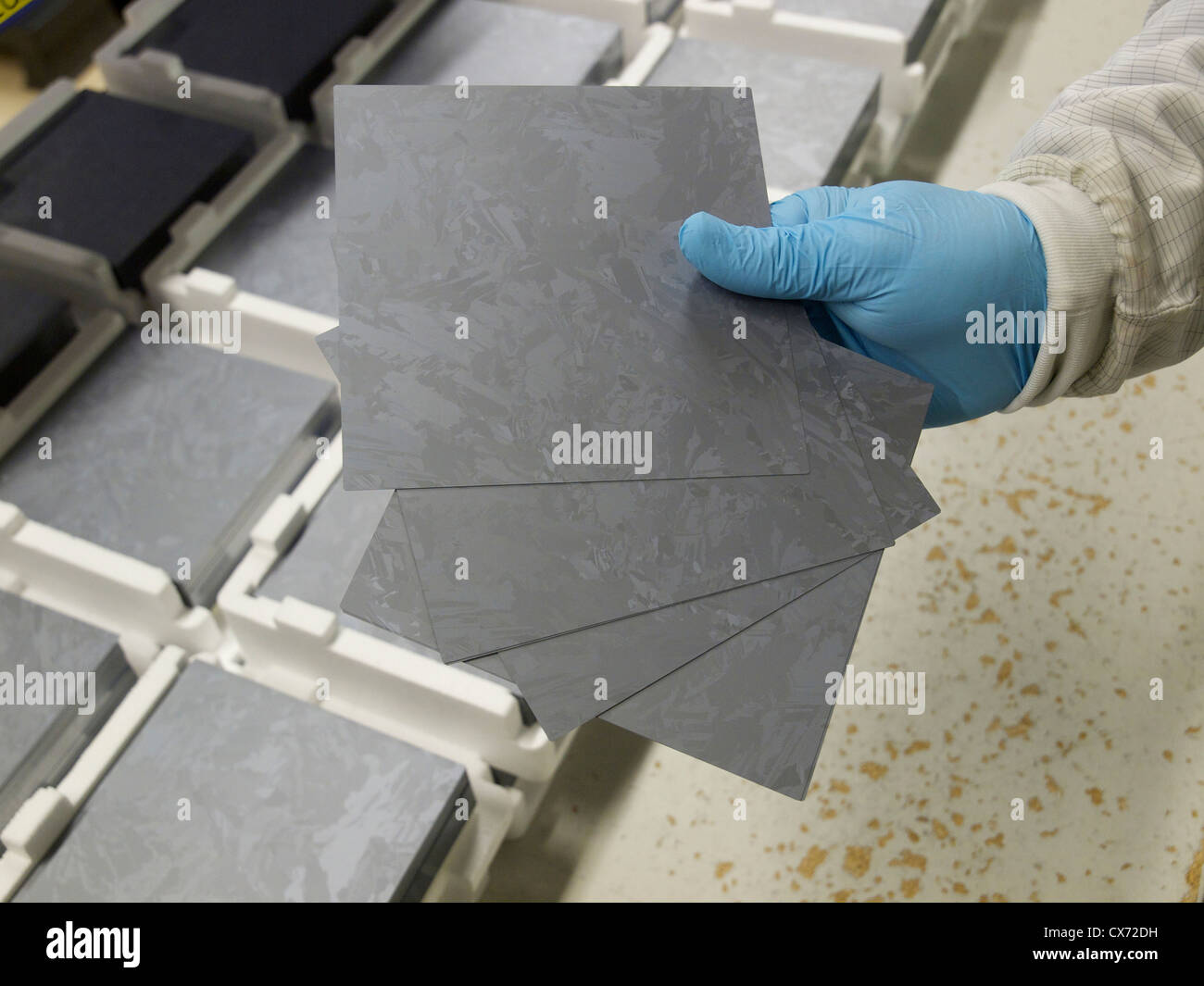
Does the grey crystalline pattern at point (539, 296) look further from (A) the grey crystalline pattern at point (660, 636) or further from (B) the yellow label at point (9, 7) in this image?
(B) the yellow label at point (9, 7)

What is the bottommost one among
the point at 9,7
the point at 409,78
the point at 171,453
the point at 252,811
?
the point at 252,811

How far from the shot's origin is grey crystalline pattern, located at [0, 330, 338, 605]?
173 cm

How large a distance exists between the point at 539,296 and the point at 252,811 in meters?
0.84

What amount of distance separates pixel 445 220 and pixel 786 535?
1.57 feet

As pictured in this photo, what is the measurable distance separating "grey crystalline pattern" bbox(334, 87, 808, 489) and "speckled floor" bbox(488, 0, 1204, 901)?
91 cm

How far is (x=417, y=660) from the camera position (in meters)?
1.61
